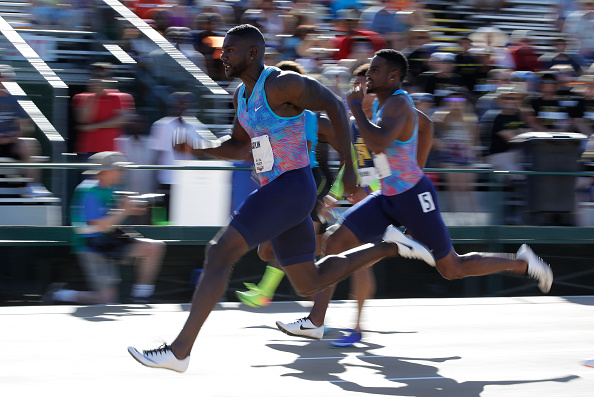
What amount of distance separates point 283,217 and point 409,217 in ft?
4.38

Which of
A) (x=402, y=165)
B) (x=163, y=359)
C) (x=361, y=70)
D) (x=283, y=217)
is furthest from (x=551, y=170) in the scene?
(x=163, y=359)

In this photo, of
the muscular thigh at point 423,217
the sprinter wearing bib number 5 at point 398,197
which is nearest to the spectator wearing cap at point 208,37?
the sprinter wearing bib number 5 at point 398,197

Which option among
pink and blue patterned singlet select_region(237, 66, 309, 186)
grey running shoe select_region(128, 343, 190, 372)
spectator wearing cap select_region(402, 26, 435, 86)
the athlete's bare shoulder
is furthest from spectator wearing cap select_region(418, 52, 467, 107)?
grey running shoe select_region(128, 343, 190, 372)

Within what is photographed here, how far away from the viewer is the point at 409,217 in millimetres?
5949

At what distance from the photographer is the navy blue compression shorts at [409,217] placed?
19.4 feet

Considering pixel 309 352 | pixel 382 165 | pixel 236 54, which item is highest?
pixel 236 54

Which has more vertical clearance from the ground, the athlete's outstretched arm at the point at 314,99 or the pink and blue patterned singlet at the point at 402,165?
the athlete's outstretched arm at the point at 314,99

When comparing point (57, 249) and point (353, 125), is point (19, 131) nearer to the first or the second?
point (57, 249)

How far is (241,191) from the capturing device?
8.55 meters

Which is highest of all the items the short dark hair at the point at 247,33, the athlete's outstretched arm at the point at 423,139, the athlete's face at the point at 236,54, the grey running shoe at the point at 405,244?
the short dark hair at the point at 247,33

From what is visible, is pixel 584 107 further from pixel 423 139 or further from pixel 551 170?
pixel 423 139

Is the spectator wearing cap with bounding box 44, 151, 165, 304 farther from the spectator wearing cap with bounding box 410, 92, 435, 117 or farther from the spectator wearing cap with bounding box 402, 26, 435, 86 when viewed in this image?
the spectator wearing cap with bounding box 402, 26, 435, 86

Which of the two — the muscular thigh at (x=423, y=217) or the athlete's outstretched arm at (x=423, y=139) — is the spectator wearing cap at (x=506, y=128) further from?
the muscular thigh at (x=423, y=217)

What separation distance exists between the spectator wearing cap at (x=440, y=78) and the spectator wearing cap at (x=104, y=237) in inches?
166
